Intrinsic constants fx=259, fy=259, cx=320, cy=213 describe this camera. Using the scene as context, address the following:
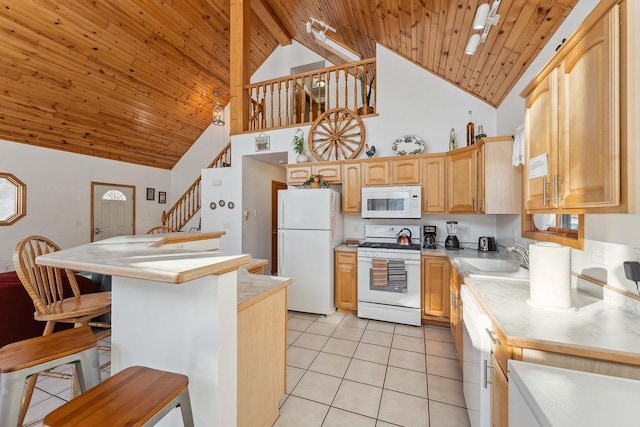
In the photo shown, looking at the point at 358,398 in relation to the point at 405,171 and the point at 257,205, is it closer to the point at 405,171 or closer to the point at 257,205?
the point at 405,171

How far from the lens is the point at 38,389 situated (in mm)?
1949

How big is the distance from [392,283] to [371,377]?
1172 millimetres

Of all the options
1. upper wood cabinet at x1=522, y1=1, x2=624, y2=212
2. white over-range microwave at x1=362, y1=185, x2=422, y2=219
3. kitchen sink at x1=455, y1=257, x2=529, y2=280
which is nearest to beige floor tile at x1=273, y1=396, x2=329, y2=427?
kitchen sink at x1=455, y1=257, x2=529, y2=280

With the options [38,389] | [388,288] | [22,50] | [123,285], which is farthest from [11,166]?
[388,288]

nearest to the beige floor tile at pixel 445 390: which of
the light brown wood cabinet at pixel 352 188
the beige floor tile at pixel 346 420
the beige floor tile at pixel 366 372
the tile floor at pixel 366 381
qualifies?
the tile floor at pixel 366 381

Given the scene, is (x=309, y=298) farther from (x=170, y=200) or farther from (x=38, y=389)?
(x=170, y=200)

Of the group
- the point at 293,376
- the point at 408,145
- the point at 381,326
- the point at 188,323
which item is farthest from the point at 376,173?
the point at 188,323

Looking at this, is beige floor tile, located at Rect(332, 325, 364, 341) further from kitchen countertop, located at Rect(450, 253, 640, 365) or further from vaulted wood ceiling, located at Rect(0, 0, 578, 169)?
vaulted wood ceiling, located at Rect(0, 0, 578, 169)

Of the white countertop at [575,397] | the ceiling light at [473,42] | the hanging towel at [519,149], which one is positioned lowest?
the white countertop at [575,397]

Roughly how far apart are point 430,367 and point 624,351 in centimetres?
164

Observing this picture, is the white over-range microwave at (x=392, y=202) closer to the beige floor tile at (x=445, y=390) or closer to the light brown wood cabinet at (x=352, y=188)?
the light brown wood cabinet at (x=352, y=188)

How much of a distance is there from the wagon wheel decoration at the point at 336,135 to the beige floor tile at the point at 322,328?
233 centimetres

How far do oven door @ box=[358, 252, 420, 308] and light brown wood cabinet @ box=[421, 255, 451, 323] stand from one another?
9cm

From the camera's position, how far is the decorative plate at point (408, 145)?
356cm
